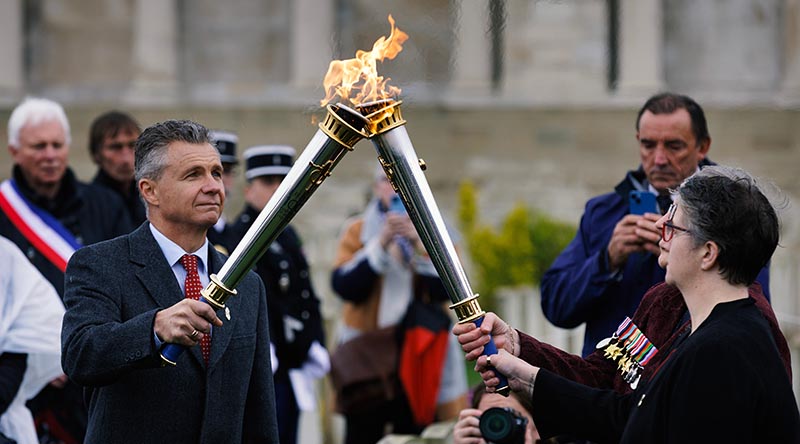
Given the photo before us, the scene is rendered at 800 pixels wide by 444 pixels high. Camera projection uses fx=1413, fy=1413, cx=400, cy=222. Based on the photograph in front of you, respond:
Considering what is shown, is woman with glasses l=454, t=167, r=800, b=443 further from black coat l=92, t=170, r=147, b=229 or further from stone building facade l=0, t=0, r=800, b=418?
stone building facade l=0, t=0, r=800, b=418

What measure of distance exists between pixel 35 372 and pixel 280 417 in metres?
1.91

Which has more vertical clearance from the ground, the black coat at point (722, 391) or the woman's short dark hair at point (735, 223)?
the woman's short dark hair at point (735, 223)

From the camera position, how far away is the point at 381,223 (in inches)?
352

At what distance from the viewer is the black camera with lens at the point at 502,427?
4.75 m

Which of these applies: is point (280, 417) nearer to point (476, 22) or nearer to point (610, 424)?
point (610, 424)

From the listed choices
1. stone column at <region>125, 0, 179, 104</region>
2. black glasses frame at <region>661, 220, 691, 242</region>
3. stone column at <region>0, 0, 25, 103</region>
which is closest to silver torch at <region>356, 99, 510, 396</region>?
black glasses frame at <region>661, 220, 691, 242</region>

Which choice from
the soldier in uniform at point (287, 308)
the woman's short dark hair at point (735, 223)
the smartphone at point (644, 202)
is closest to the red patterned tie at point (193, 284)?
the woman's short dark hair at point (735, 223)

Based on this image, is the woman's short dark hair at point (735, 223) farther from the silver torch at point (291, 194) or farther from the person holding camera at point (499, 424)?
the silver torch at point (291, 194)

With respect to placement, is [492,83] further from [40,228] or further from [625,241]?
[625,241]

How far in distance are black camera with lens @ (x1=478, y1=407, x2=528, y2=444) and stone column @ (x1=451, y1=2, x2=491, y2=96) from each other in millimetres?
9389

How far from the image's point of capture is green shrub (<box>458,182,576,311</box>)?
1298 centimetres

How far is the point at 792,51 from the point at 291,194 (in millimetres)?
11786

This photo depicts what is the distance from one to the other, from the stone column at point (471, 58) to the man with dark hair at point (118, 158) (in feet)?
21.7

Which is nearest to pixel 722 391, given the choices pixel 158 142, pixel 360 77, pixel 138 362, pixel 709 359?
pixel 709 359
